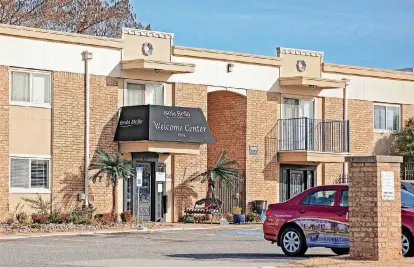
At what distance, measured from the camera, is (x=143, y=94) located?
39.8 m

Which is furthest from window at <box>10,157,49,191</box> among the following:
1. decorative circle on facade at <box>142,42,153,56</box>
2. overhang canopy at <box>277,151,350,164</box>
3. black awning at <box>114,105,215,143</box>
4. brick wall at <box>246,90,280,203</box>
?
overhang canopy at <box>277,151,350,164</box>

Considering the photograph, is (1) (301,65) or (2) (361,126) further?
(2) (361,126)

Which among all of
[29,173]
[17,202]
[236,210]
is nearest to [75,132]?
[29,173]

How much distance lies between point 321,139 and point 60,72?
12.4 meters

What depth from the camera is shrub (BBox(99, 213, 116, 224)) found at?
3572 centimetres

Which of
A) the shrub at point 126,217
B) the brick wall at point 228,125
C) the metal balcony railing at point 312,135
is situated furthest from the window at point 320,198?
the metal balcony railing at point 312,135

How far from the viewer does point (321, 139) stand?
43938 mm

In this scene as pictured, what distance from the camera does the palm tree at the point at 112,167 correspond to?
37156 millimetres

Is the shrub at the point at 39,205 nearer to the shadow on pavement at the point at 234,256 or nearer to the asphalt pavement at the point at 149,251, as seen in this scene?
the asphalt pavement at the point at 149,251

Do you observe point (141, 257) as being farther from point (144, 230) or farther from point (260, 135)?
point (260, 135)

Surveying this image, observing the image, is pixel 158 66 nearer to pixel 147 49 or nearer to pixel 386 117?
pixel 147 49

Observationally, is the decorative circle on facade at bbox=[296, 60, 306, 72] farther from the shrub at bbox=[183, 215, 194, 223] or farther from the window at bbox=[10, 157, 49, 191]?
the window at bbox=[10, 157, 49, 191]

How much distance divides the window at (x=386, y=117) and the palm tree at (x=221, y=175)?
9.11 metres

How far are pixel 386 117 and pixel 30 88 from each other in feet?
60.2
